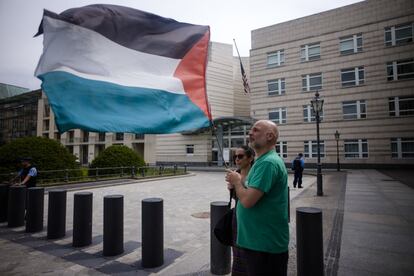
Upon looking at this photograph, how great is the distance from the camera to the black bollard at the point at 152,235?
14.9ft

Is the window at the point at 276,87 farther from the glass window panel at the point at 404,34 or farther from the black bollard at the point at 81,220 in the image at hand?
the black bollard at the point at 81,220

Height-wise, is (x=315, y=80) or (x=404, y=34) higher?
(x=404, y=34)

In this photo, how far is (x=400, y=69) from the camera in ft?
90.3

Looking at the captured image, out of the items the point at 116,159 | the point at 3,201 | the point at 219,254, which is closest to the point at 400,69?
the point at 116,159

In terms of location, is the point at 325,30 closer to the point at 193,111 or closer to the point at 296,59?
the point at 296,59

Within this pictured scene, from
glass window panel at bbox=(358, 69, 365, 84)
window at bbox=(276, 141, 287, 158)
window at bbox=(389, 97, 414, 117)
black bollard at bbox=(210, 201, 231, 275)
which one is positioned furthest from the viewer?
window at bbox=(276, 141, 287, 158)

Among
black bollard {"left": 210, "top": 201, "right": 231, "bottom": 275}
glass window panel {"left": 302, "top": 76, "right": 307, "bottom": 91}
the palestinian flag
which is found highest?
glass window panel {"left": 302, "top": 76, "right": 307, "bottom": 91}

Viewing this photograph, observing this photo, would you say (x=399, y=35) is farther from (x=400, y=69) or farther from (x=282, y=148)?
(x=282, y=148)

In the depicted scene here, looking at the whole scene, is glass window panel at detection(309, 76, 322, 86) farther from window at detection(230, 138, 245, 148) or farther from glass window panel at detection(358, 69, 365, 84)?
window at detection(230, 138, 245, 148)

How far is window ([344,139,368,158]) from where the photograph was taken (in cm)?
2875

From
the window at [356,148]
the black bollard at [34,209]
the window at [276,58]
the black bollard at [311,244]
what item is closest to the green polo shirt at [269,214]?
the black bollard at [311,244]

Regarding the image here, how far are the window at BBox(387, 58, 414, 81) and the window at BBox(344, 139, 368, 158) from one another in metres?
7.19

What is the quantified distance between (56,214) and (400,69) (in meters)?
32.9

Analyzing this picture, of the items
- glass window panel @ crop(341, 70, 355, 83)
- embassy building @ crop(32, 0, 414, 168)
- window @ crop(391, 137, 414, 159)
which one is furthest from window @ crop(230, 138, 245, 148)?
window @ crop(391, 137, 414, 159)
